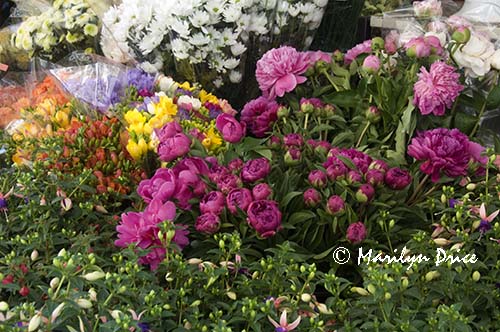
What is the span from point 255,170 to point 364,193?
185 millimetres

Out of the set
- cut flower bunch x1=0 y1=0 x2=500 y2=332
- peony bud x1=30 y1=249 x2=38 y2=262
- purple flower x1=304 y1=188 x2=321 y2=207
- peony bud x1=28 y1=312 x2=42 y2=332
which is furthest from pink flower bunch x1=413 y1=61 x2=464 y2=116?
peony bud x1=28 y1=312 x2=42 y2=332

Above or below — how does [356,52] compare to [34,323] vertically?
below

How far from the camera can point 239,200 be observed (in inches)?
41.8

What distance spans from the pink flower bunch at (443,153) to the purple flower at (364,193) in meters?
0.17

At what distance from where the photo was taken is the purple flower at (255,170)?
1094 millimetres

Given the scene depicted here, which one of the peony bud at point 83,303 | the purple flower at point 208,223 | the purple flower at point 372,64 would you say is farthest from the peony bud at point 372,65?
the peony bud at point 83,303

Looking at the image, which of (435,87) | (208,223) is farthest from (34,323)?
(435,87)

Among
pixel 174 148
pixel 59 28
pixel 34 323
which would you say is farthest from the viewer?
pixel 59 28

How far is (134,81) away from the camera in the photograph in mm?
1584

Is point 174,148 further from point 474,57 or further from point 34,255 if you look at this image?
point 474,57

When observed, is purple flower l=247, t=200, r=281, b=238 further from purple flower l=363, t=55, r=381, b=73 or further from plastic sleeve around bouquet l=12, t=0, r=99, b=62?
plastic sleeve around bouquet l=12, t=0, r=99, b=62

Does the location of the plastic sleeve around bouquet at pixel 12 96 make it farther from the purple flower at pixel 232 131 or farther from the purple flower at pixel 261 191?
the purple flower at pixel 261 191

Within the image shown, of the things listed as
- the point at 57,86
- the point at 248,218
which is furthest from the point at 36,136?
the point at 248,218

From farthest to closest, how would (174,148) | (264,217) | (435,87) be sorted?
(435,87), (174,148), (264,217)
